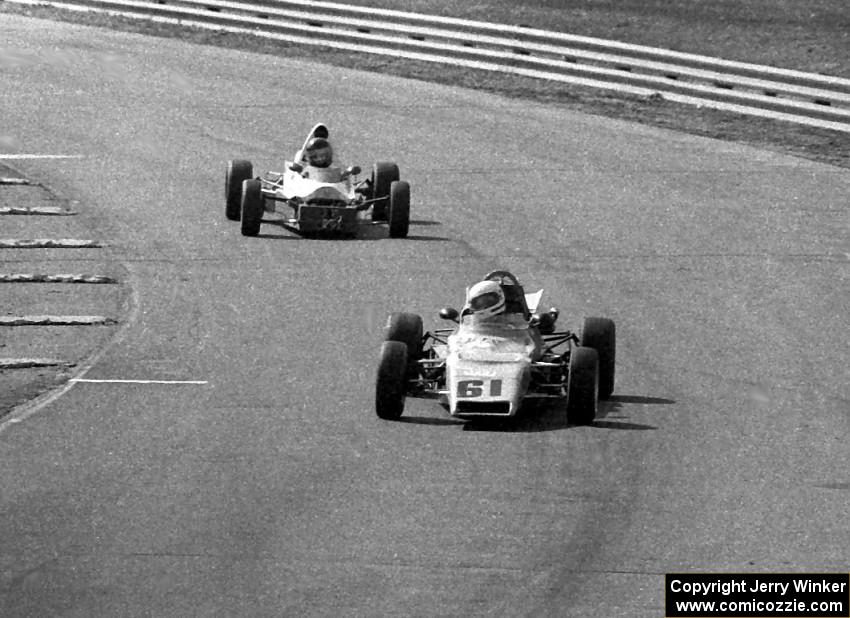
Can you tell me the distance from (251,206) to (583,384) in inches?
327

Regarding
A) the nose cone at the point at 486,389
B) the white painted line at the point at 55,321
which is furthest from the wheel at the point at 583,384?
the white painted line at the point at 55,321

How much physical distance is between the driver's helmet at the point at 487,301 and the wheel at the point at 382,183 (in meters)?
7.15

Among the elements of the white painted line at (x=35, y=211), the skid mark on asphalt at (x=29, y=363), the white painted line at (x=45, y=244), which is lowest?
the skid mark on asphalt at (x=29, y=363)

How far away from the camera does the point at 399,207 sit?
2177 cm

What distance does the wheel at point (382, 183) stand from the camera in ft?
73.9

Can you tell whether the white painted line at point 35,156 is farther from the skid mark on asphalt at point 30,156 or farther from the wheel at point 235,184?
the wheel at point 235,184

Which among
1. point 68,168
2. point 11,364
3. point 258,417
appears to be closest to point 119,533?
point 258,417

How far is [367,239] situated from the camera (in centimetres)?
2208

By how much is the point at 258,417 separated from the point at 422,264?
19.8 ft

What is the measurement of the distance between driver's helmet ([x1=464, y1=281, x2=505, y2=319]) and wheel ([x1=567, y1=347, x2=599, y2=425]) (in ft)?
3.82

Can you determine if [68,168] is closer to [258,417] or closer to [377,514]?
[258,417]

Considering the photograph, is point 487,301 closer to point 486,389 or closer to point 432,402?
point 432,402

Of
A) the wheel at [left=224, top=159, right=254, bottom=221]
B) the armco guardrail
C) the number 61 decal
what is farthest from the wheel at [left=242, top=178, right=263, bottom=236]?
the armco guardrail

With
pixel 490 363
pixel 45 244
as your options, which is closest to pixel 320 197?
pixel 45 244
